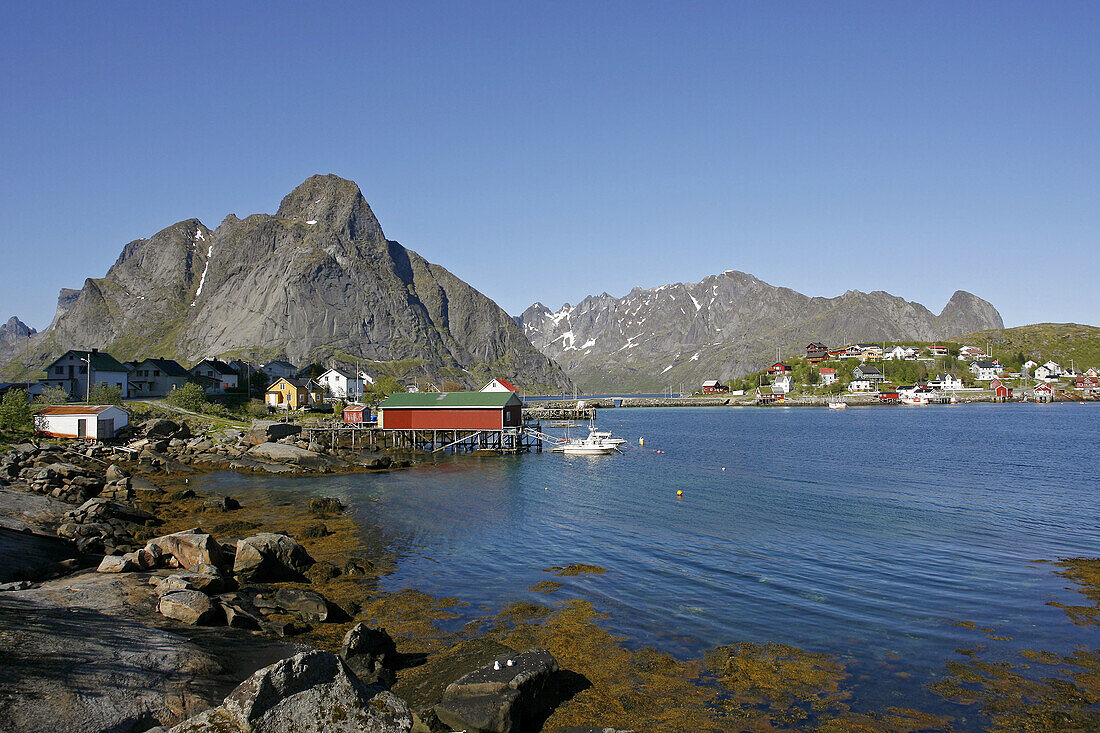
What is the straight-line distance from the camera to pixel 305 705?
10188 millimetres

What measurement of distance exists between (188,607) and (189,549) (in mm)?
6744

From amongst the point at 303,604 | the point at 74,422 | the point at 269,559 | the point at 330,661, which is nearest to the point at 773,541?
the point at 303,604

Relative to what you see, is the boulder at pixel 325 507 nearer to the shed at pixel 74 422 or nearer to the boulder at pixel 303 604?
the boulder at pixel 303 604

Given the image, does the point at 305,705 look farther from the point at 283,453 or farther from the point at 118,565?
the point at 283,453

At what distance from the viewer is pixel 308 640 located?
1764cm

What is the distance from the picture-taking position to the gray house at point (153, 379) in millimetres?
110431

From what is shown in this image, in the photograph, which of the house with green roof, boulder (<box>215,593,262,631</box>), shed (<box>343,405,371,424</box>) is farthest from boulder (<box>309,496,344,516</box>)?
the house with green roof

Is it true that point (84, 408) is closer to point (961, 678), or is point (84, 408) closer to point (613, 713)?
point (613, 713)

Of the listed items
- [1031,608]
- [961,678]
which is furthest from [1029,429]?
[961,678]

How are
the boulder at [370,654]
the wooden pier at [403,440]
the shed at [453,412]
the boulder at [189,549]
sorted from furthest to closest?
the wooden pier at [403,440] → the shed at [453,412] → the boulder at [189,549] → the boulder at [370,654]

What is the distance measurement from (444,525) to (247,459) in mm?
35522

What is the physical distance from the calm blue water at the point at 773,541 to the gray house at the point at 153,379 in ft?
226

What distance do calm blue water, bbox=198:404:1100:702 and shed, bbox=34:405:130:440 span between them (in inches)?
860

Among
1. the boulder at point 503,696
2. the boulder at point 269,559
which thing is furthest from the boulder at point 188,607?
the boulder at point 503,696
